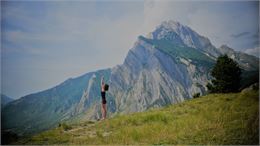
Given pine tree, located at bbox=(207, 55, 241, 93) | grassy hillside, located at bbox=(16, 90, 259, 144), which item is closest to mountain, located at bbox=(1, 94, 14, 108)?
grassy hillside, located at bbox=(16, 90, 259, 144)

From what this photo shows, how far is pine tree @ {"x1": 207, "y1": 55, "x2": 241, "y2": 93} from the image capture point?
61.8 ft

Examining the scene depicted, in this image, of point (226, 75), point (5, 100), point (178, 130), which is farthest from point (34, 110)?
point (178, 130)

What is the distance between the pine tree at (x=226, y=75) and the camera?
1884cm

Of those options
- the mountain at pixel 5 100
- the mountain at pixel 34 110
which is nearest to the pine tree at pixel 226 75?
the mountain at pixel 5 100

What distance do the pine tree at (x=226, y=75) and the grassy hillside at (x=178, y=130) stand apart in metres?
7.83

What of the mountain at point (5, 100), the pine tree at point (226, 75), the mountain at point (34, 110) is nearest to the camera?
the mountain at point (5, 100)

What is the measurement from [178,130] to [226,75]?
1296 centimetres

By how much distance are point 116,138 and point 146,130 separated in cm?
96

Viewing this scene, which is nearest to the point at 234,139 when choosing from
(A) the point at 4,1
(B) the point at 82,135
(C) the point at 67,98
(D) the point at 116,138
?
(D) the point at 116,138

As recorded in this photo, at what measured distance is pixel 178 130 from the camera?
8859mm

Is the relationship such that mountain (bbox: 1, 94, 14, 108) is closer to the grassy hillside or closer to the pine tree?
the grassy hillside

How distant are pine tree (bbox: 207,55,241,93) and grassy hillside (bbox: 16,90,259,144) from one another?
783 centimetres

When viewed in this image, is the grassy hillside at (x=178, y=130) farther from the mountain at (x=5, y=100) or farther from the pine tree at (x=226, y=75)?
the pine tree at (x=226, y=75)

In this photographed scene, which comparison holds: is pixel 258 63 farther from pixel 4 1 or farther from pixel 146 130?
pixel 4 1
